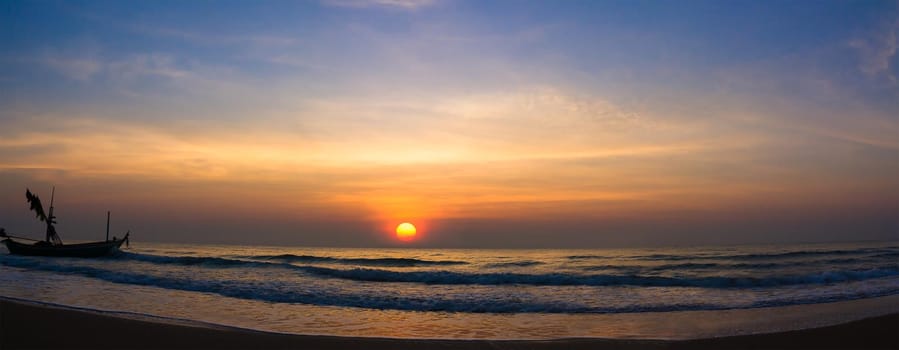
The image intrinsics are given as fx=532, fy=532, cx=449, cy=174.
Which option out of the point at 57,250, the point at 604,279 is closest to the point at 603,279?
the point at 604,279

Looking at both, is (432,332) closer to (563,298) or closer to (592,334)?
(592,334)

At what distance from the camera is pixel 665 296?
1920cm

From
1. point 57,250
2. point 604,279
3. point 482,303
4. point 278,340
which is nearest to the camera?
point 278,340

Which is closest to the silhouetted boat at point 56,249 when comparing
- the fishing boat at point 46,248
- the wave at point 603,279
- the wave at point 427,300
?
the fishing boat at point 46,248

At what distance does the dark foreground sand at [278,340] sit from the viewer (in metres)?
8.88

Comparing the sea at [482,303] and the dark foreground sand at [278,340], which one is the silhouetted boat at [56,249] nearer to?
the sea at [482,303]

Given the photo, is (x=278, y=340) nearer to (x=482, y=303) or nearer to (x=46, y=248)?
(x=482, y=303)

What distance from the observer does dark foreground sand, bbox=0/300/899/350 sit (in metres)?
8.88

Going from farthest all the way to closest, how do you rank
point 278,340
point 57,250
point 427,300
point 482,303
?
point 57,250 < point 427,300 < point 482,303 < point 278,340

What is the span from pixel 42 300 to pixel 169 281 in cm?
769

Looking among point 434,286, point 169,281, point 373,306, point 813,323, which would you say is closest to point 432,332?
point 373,306

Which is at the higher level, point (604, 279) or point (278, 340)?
point (278, 340)

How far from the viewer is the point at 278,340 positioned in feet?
30.7

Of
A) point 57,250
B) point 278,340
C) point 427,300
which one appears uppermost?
point 278,340
